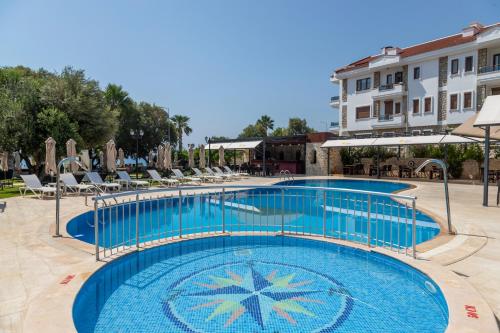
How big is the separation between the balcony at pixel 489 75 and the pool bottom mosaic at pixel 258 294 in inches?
1085

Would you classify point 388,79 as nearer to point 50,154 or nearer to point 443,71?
point 443,71

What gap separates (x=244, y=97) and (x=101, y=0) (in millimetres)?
22501

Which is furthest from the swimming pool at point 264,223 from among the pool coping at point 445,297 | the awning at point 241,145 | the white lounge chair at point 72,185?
the awning at point 241,145

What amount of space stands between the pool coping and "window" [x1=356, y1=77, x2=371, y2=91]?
33212 mm

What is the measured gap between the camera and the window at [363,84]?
35.2 m

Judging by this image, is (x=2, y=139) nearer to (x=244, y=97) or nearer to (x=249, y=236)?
(x=249, y=236)

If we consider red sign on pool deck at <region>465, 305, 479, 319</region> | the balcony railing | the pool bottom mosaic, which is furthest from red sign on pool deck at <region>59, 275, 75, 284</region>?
the balcony railing

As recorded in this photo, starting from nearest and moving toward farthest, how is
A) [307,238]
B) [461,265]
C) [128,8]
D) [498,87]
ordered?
[461,265] < [307,238] < [128,8] < [498,87]

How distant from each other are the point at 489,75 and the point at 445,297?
29.4 m

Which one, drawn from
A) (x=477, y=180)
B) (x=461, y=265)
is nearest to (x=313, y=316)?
(x=461, y=265)

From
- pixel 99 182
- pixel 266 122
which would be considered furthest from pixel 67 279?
pixel 266 122

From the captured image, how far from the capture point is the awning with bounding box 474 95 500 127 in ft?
34.9

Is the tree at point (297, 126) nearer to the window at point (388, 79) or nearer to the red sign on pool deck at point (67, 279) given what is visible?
the window at point (388, 79)

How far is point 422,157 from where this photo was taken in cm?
2544
